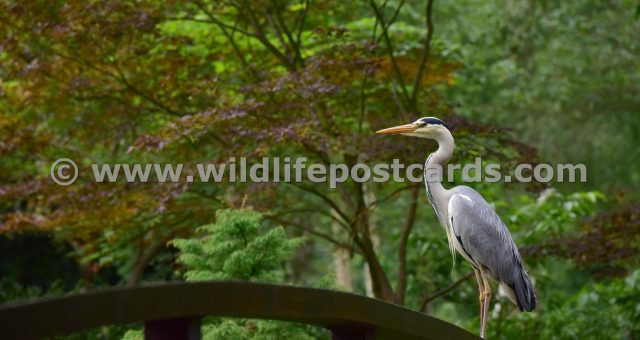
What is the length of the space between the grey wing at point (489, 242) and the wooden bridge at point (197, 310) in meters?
2.19

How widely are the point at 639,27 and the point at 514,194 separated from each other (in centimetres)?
441

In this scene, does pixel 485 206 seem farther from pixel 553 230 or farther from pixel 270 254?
pixel 553 230

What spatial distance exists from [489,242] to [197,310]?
324 cm

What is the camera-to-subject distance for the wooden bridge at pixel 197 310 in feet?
6.46

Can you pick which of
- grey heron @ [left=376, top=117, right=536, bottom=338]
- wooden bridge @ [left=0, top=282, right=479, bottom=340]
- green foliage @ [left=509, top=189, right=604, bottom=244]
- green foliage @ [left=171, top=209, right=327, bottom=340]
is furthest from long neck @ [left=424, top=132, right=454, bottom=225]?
green foliage @ [left=509, top=189, right=604, bottom=244]

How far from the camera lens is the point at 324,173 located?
845cm

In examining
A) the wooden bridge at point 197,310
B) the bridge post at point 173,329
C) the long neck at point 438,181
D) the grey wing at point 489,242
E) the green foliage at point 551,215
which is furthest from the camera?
the green foliage at point 551,215

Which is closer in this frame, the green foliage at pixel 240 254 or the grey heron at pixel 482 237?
the grey heron at pixel 482 237

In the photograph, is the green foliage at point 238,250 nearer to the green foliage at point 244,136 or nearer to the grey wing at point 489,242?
the green foliage at point 244,136

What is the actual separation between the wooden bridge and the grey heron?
2.19 meters

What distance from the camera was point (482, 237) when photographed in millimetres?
5355

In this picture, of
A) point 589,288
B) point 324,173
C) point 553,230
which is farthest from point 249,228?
point 589,288

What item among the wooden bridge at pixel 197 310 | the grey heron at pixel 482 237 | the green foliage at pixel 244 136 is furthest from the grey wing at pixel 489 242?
the wooden bridge at pixel 197 310

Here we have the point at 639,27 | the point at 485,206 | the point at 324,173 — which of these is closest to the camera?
the point at 485,206
